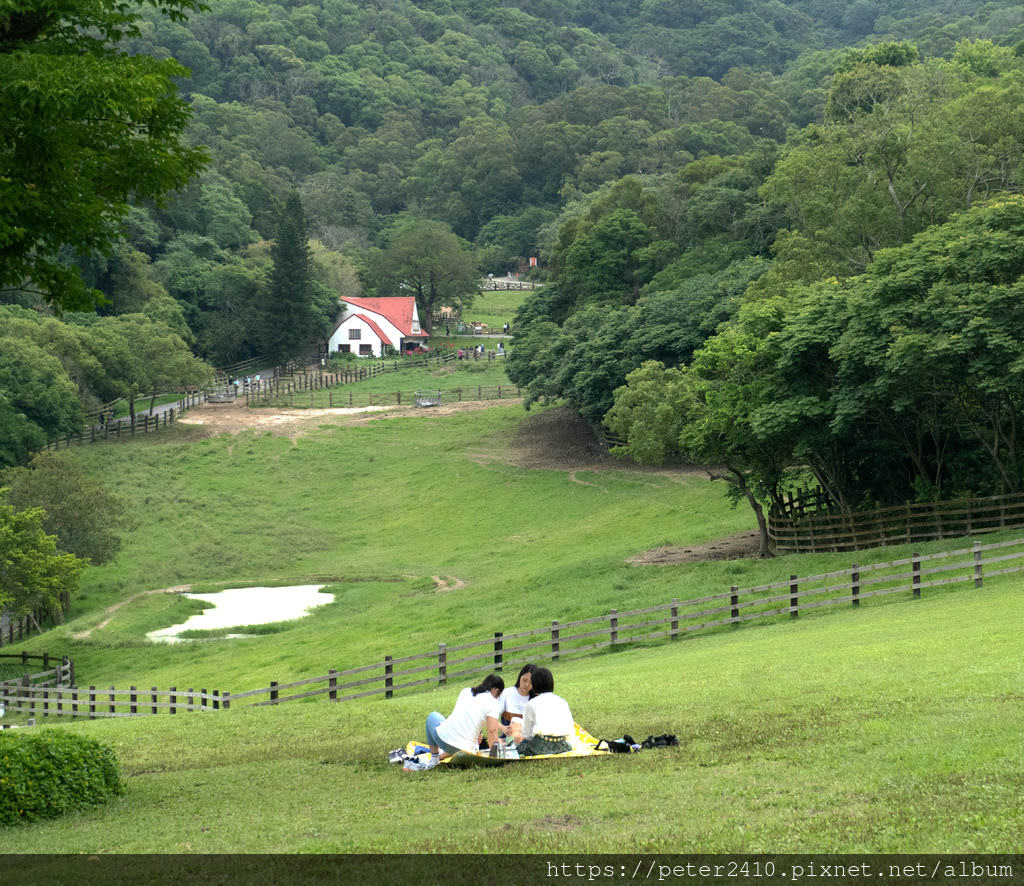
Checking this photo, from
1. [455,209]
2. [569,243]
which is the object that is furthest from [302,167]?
[569,243]

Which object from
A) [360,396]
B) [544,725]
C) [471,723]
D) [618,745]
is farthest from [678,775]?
[360,396]

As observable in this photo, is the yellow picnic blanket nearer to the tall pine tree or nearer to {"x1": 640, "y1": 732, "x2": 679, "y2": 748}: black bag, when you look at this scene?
{"x1": 640, "y1": 732, "x2": 679, "y2": 748}: black bag

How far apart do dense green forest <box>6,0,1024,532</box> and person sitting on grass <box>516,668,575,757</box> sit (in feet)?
21.3

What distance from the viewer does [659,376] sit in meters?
47.5

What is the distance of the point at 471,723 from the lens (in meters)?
12.9

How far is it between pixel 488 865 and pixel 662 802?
2.16 meters

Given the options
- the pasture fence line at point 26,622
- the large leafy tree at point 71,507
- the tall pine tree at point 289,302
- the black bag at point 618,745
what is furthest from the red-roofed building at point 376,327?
the black bag at point 618,745

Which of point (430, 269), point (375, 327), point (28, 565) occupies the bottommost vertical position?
point (28, 565)

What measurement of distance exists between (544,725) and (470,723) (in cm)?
85

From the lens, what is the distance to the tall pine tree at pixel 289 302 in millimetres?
90125

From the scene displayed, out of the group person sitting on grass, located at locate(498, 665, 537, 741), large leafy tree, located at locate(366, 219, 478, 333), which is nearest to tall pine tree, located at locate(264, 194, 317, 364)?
large leafy tree, located at locate(366, 219, 478, 333)

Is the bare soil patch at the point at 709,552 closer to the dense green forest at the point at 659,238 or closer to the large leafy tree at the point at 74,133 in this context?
the dense green forest at the point at 659,238

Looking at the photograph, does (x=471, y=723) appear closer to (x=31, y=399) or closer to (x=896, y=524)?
(x=896, y=524)

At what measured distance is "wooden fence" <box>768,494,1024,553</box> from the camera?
29.8m
